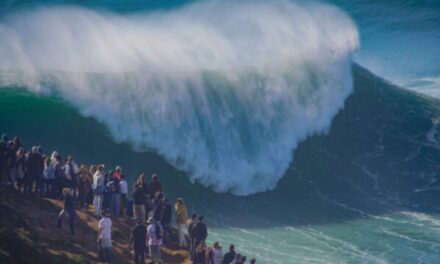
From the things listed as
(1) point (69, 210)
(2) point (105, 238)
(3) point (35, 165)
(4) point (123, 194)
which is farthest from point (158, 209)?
(3) point (35, 165)

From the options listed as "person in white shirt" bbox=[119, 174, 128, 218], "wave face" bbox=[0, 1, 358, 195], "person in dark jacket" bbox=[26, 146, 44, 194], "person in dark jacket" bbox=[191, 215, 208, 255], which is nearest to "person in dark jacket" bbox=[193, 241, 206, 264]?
"person in dark jacket" bbox=[191, 215, 208, 255]

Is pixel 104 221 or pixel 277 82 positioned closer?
pixel 104 221

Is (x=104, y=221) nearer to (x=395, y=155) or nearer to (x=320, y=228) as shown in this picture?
(x=320, y=228)

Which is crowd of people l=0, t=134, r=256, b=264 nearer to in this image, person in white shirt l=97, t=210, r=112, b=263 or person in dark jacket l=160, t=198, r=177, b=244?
person in dark jacket l=160, t=198, r=177, b=244

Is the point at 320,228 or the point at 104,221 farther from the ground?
the point at 320,228

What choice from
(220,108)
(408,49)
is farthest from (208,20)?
(408,49)

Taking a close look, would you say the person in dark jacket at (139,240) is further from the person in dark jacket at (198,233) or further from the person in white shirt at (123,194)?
the person in white shirt at (123,194)
